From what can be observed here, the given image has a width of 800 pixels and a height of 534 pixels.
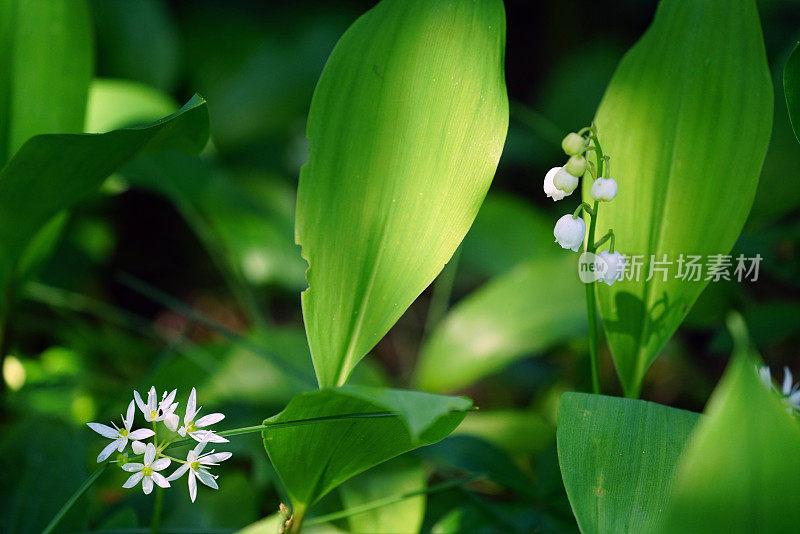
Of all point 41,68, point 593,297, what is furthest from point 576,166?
point 41,68

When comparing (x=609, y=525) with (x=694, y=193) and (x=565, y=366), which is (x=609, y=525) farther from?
(x=565, y=366)

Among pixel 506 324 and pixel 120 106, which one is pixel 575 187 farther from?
pixel 120 106

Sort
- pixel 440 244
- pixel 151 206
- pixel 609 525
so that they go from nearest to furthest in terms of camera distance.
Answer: pixel 609 525 → pixel 440 244 → pixel 151 206

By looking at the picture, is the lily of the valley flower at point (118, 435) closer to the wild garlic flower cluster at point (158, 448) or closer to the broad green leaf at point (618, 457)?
the wild garlic flower cluster at point (158, 448)

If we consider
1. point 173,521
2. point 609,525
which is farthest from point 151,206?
point 609,525

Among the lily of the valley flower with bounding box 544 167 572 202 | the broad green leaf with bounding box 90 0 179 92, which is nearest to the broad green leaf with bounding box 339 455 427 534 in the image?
the lily of the valley flower with bounding box 544 167 572 202

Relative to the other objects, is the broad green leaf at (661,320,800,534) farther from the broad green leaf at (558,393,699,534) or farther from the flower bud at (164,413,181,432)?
the flower bud at (164,413,181,432)
